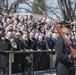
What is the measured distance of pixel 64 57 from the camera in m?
7.66

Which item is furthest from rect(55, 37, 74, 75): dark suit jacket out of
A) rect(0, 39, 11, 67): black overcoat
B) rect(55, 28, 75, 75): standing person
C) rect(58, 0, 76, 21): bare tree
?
rect(58, 0, 76, 21): bare tree

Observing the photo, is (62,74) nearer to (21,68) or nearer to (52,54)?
(21,68)

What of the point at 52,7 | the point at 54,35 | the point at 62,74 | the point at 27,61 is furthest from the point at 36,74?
the point at 52,7

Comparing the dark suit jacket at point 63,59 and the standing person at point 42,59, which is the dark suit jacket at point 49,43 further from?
the dark suit jacket at point 63,59

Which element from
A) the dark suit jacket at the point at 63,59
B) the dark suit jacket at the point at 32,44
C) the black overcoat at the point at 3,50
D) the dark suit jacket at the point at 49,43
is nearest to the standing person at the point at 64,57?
the dark suit jacket at the point at 63,59

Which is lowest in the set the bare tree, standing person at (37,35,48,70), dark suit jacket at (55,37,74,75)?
standing person at (37,35,48,70)

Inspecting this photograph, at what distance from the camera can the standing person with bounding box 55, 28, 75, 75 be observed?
764 centimetres

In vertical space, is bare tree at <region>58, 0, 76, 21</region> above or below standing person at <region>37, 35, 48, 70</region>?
above

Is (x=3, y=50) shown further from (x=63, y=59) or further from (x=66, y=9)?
(x=66, y=9)

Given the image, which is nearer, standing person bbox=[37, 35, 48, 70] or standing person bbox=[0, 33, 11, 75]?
standing person bbox=[0, 33, 11, 75]

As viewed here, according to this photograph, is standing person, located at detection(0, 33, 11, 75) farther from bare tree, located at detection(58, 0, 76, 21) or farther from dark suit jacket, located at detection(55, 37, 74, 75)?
bare tree, located at detection(58, 0, 76, 21)

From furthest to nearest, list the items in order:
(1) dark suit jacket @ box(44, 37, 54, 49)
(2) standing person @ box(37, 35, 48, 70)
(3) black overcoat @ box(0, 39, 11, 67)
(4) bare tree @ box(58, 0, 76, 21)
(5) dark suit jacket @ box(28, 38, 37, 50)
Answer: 1. (4) bare tree @ box(58, 0, 76, 21)
2. (1) dark suit jacket @ box(44, 37, 54, 49)
3. (5) dark suit jacket @ box(28, 38, 37, 50)
4. (2) standing person @ box(37, 35, 48, 70)
5. (3) black overcoat @ box(0, 39, 11, 67)

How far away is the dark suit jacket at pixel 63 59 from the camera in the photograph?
7703 mm

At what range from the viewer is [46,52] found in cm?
1500
